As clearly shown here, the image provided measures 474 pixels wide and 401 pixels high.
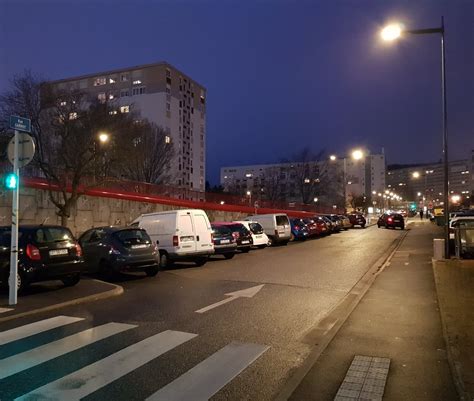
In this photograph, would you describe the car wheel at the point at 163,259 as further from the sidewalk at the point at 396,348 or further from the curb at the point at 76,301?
the sidewalk at the point at 396,348

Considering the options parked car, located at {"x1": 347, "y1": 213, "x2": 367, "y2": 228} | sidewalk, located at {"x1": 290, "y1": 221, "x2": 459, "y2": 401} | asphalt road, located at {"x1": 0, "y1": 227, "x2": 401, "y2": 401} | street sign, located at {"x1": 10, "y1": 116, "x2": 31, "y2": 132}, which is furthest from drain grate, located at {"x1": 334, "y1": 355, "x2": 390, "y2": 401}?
parked car, located at {"x1": 347, "y1": 213, "x2": 367, "y2": 228}

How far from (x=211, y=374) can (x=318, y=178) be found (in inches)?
3045

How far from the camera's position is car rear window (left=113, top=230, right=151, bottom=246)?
43.1ft

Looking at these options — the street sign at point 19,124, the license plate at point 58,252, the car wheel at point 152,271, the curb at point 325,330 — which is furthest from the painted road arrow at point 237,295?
the street sign at point 19,124

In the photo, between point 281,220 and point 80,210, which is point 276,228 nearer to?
point 281,220

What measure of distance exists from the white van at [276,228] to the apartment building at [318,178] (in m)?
26.1

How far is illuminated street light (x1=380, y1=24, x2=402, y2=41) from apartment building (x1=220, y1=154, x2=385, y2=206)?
3861cm

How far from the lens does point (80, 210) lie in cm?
2564

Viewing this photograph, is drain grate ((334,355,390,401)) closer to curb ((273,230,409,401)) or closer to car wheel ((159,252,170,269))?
curb ((273,230,409,401))

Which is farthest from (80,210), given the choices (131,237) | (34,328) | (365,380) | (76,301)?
(365,380)

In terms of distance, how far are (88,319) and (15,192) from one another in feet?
9.86

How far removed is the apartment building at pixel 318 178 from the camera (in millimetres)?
80688

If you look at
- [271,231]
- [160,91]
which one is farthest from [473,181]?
[271,231]

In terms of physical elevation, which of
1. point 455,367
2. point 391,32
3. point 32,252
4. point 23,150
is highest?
point 391,32
